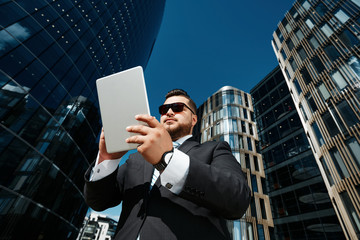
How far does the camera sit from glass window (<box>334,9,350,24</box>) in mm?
16444

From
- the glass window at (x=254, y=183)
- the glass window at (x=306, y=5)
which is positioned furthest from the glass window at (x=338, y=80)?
the glass window at (x=254, y=183)

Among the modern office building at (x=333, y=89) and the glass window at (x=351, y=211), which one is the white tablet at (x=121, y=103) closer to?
the modern office building at (x=333, y=89)

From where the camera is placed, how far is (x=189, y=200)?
1.06 metres

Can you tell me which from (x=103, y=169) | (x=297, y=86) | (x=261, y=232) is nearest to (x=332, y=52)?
(x=297, y=86)

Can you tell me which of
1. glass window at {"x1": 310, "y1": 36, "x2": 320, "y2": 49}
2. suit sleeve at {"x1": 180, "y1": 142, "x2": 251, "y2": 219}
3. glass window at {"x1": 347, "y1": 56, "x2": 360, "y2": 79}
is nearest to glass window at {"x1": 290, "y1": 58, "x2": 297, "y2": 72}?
glass window at {"x1": 310, "y1": 36, "x2": 320, "y2": 49}

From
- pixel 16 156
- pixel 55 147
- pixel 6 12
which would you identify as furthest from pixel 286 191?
pixel 6 12

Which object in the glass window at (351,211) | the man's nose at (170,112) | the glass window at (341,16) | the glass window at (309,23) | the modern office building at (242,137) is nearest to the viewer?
the man's nose at (170,112)

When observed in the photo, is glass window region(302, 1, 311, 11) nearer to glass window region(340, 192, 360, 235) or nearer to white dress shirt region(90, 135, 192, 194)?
glass window region(340, 192, 360, 235)

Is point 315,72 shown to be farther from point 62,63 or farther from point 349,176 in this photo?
point 62,63

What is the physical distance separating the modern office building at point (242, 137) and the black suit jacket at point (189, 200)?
80.9ft

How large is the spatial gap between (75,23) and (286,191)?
2946 cm

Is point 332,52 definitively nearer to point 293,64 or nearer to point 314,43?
point 314,43

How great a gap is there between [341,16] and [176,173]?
80.7 ft

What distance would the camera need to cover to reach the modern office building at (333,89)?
1338 cm
